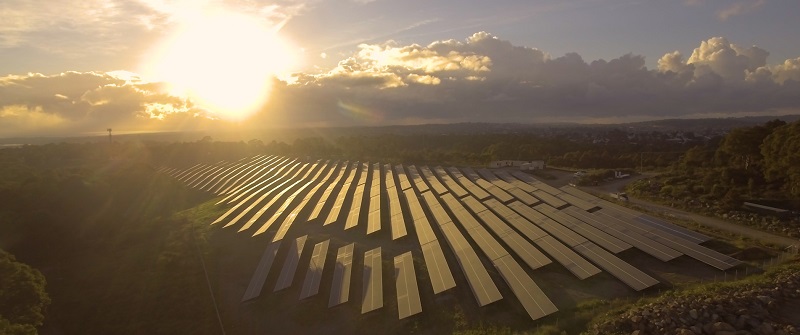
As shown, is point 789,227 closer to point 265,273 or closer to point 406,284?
point 406,284

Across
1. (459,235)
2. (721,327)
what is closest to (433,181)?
(459,235)

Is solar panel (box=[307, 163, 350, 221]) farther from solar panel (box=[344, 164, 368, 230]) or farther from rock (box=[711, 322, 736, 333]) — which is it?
rock (box=[711, 322, 736, 333])

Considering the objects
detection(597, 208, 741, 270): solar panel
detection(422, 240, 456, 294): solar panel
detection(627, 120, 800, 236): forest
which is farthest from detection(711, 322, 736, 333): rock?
detection(627, 120, 800, 236): forest

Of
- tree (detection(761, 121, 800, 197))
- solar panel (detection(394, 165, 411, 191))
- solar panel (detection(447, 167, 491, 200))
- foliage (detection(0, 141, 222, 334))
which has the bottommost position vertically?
foliage (detection(0, 141, 222, 334))

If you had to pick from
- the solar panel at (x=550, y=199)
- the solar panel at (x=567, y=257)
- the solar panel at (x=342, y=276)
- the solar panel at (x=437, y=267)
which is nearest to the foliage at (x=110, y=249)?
the solar panel at (x=342, y=276)

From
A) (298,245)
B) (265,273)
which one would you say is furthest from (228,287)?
(298,245)

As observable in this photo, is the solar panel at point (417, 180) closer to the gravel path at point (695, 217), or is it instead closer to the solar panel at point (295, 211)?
the solar panel at point (295, 211)
